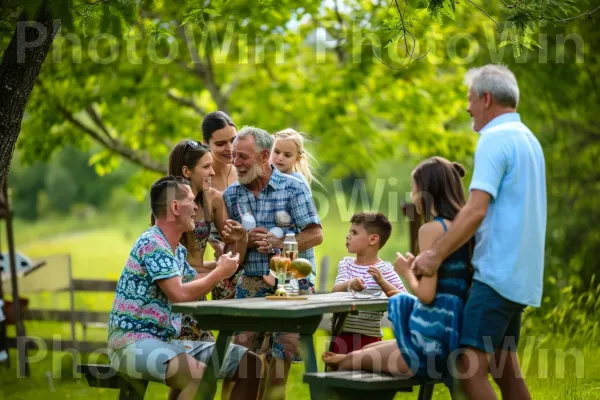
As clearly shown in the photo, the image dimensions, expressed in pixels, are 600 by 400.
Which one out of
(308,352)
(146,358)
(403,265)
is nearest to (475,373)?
(403,265)

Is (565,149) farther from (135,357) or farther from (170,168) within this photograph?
(135,357)

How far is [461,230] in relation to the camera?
446 centimetres

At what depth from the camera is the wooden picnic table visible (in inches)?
184

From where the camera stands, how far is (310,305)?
4.76m

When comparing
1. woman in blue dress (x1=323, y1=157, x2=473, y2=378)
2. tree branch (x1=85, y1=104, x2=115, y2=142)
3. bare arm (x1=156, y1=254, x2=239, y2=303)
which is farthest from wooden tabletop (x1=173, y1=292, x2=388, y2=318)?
tree branch (x1=85, y1=104, x2=115, y2=142)

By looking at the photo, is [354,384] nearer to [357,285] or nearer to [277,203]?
[357,285]

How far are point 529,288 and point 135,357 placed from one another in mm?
1979

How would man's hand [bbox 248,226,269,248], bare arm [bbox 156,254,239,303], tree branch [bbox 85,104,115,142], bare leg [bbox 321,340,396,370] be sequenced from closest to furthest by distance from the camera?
bare arm [bbox 156,254,239,303]
bare leg [bbox 321,340,396,370]
man's hand [bbox 248,226,269,248]
tree branch [bbox 85,104,115,142]

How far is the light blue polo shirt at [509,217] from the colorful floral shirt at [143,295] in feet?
5.20

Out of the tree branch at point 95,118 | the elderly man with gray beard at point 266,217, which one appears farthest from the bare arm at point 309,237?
the tree branch at point 95,118

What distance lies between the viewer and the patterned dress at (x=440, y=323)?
466 cm

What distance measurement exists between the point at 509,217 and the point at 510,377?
0.89m

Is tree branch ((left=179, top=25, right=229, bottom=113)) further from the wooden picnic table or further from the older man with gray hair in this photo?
the older man with gray hair

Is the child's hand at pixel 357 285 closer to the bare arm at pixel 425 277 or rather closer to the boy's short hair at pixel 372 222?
the boy's short hair at pixel 372 222
